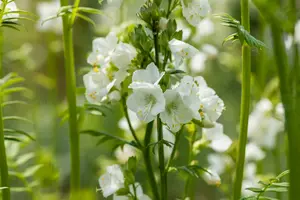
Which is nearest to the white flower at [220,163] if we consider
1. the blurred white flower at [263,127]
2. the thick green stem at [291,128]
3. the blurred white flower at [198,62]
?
the blurred white flower at [263,127]

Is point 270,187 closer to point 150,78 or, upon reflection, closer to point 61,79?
point 150,78

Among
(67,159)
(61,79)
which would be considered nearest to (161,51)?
(67,159)

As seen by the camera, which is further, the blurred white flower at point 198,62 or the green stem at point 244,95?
the blurred white flower at point 198,62

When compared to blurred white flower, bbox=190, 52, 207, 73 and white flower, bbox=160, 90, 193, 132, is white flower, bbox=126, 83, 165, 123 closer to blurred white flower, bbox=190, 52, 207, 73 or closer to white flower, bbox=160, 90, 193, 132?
white flower, bbox=160, 90, 193, 132

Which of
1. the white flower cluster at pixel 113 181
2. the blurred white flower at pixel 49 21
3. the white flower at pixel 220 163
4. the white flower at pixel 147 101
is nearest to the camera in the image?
the white flower at pixel 147 101

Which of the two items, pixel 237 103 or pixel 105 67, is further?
pixel 237 103

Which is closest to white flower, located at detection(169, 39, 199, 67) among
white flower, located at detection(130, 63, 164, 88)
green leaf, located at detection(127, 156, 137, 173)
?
white flower, located at detection(130, 63, 164, 88)

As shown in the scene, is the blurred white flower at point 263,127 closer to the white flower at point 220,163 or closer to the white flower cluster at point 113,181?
the white flower at point 220,163
